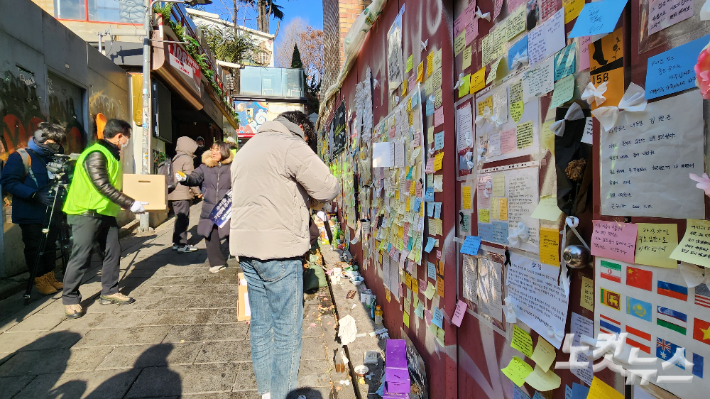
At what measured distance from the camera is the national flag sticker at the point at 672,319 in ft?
2.73

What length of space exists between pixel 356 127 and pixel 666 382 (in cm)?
425

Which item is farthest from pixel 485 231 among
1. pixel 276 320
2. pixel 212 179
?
pixel 212 179

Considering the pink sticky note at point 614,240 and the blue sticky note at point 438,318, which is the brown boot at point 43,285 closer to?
the blue sticky note at point 438,318

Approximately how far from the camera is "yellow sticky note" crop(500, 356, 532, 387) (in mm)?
1409

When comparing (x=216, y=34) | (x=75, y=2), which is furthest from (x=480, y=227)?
(x=216, y=34)

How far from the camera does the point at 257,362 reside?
234 centimetres

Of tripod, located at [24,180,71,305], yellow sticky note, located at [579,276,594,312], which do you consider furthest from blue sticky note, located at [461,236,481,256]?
tripod, located at [24,180,71,305]

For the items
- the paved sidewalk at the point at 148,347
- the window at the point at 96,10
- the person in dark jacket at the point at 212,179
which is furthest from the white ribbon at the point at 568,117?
the window at the point at 96,10

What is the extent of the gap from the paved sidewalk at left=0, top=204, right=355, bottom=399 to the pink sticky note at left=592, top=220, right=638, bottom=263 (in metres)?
2.23

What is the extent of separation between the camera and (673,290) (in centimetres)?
85

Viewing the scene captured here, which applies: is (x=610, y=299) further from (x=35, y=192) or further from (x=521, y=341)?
(x=35, y=192)

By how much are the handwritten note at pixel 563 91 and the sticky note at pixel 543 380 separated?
960mm

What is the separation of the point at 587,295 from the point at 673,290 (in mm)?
286

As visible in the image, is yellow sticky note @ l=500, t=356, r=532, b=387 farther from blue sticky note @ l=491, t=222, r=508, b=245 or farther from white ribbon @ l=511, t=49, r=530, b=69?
white ribbon @ l=511, t=49, r=530, b=69
